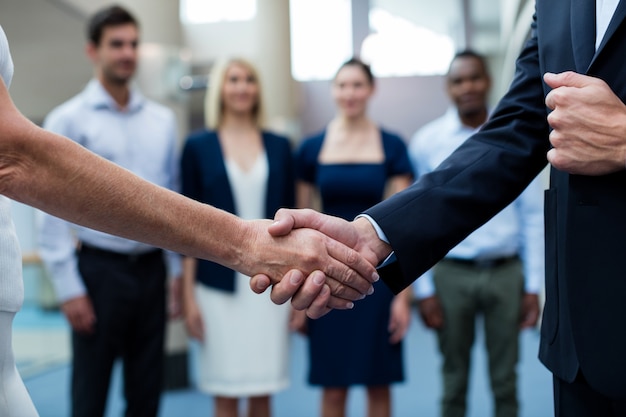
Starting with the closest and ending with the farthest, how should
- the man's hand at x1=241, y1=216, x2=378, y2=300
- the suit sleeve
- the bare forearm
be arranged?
the bare forearm → the suit sleeve → the man's hand at x1=241, y1=216, x2=378, y2=300

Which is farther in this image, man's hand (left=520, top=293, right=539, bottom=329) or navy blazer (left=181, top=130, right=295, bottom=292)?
man's hand (left=520, top=293, right=539, bottom=329)

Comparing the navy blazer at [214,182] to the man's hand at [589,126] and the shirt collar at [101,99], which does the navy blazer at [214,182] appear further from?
the man's hand at [589,126]

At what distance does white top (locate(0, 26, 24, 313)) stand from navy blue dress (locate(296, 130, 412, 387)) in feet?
6.39

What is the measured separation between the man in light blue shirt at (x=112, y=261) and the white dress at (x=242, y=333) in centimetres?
22

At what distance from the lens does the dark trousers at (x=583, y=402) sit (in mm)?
1313

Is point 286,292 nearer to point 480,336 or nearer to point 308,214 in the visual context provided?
point 308,214

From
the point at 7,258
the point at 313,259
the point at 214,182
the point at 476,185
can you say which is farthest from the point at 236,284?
the point at 7,258

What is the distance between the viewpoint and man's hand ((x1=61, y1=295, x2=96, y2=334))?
2893 mm

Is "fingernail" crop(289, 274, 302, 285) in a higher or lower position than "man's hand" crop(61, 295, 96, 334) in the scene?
higher

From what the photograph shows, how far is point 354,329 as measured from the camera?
3211 mm

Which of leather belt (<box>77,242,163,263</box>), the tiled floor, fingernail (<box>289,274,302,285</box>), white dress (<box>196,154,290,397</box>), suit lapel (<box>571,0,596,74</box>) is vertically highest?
suit lapel (<box>571,0,596,74</box>)

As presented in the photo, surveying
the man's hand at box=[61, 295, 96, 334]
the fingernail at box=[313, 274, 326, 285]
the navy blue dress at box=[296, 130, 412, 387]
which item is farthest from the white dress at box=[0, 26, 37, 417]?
the navy blue dress at box=[296, 130, 412, 387]

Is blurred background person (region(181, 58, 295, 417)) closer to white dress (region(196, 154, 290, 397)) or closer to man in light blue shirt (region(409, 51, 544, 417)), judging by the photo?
white dress (region(196, 154, 290, 397))

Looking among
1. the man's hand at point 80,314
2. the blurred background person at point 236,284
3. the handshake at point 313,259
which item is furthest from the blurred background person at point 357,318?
the handshake at point 313,259
